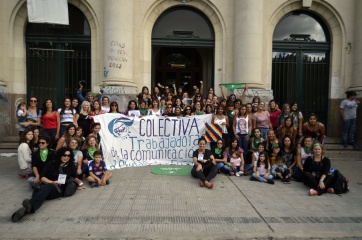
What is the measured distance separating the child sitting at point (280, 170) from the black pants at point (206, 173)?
1.51 metres

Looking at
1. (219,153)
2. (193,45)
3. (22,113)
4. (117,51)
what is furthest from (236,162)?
(193,45)

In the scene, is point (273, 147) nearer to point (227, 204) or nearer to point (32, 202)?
point (227, 204)

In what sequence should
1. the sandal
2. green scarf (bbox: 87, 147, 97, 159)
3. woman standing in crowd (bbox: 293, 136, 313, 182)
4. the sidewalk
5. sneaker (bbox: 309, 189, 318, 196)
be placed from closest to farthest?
the sidewalk
the sandal
sneaker (bbox: 309, 189, 318, 196)
green scarf (bbox: 87, 147, 97, 159)
woman standing in crowd (bbox: 293, 136, 313, 182)

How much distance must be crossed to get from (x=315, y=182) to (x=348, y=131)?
517 centimetres

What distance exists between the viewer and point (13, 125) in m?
10.9

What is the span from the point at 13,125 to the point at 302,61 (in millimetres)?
11645

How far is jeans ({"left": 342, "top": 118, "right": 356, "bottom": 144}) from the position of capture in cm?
1014

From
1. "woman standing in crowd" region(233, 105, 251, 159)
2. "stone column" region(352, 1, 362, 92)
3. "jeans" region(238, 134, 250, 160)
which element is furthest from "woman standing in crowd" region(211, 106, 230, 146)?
"stone column" region(352, 1, 362, 92)

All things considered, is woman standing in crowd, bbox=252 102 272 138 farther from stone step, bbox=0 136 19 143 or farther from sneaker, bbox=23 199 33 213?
stone step, bbox=0 136 19 143

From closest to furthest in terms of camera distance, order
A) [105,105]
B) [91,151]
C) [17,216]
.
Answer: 1. [17,216]
2. [91,151]
3. [105,105]

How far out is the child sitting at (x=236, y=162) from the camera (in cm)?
741

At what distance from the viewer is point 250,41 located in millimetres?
10594

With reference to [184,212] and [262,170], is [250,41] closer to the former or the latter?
[262,170]

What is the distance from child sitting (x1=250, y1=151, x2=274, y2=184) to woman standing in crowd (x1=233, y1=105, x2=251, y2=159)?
0.97 meters
